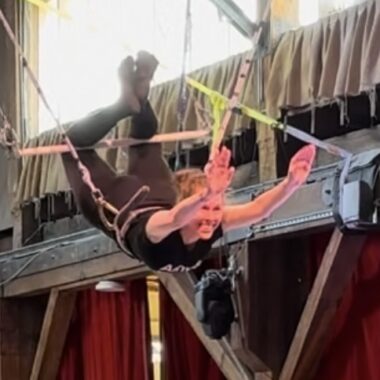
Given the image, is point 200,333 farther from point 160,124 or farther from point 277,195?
point 277,195

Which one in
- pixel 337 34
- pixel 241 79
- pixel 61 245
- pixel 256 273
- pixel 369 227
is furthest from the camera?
pixel 61 245

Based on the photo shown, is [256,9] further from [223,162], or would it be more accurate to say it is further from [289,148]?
[223,162]

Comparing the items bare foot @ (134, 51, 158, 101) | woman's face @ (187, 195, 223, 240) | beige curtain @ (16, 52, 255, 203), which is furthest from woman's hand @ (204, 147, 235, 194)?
beige curtain @ (16, 52, 255, 203)

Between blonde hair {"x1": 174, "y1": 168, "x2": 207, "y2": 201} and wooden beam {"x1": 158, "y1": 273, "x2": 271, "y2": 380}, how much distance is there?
1579mm

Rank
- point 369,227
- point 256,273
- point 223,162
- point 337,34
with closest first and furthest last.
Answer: point 223,162 → point 369,227 → point 337,34 → point 256,273

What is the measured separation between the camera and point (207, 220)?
3.47m

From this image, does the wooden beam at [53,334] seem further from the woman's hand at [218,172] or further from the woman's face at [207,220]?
the woman's hand at [218,172]

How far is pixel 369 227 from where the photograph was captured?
14.1ft

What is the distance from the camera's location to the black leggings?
3.78 meters

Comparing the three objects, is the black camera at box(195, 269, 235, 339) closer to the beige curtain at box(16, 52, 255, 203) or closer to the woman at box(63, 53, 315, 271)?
the beige curtain at box(16, 52, 255, 203)

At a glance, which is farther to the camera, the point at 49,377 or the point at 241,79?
the point at 49,377

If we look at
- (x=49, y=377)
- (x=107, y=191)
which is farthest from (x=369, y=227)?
(x=49, y=377)

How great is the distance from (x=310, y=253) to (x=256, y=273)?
396mm

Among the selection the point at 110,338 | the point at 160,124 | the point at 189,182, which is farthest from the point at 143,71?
the point at 110,338
